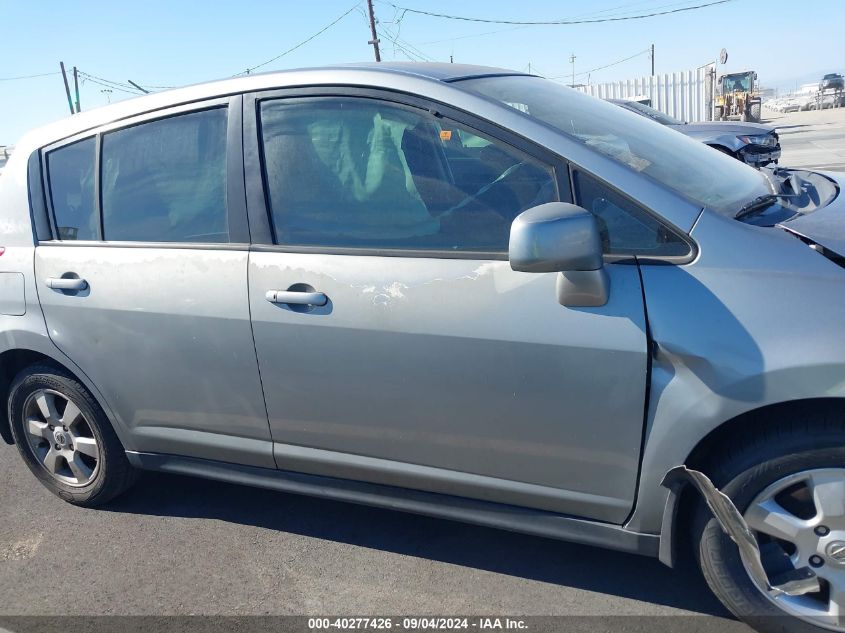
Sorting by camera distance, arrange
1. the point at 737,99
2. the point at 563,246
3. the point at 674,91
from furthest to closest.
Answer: the point at 737,99, the point at 674,91, the point at 563,246

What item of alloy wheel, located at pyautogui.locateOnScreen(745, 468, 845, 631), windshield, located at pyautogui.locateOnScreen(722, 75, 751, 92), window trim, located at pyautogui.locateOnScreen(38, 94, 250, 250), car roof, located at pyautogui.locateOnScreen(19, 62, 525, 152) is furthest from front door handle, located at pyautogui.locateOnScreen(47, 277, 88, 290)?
windshield, located at pyautogui.locateOnScreen(722, 75, 751, 92)

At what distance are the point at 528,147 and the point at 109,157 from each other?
6.03 ft

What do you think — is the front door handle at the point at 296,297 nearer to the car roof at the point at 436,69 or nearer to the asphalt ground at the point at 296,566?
the car roof at the point at 436,69

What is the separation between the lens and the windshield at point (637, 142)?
2480mm

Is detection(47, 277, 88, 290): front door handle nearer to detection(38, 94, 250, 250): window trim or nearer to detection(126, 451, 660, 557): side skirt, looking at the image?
detection(38, 94, 250, 250): window trim

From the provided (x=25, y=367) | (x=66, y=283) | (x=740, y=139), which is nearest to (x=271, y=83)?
(x=66, y=283)

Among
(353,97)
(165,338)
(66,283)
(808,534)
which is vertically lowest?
(808,534)

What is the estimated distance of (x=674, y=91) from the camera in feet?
91.0

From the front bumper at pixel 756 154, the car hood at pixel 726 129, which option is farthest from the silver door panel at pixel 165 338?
the front bumper at pixel 756 154

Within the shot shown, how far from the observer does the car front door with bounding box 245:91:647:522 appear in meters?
2.30

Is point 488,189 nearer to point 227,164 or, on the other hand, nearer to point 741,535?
point 227,164

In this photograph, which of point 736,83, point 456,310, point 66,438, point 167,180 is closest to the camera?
point 456,310

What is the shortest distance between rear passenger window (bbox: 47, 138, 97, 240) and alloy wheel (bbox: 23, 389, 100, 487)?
2.45 ft

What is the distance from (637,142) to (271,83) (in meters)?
1.37
